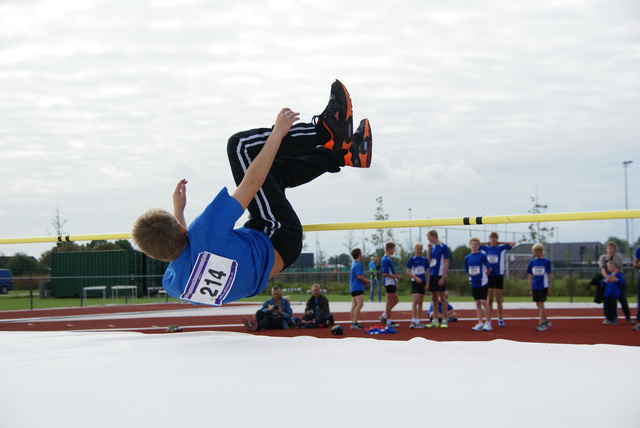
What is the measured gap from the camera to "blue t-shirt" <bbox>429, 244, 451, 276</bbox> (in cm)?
952

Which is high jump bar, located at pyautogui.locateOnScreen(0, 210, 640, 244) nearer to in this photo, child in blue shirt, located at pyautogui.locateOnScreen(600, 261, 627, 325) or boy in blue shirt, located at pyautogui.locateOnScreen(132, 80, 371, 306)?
boy in blue shirt, located at pyautogui.locateOnScreen(132, 80, 371, 306)

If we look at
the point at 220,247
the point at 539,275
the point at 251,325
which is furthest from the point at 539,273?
the point at 220,247

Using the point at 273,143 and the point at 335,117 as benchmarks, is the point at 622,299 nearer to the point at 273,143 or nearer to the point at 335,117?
the point at 335,117

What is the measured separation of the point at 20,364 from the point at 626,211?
323 centimetres

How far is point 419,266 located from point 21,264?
20.8 meters

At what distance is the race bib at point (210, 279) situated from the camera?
8.41ft

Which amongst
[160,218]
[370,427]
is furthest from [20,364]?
[370,427]

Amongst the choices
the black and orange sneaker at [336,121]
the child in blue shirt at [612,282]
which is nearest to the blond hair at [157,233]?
the black and orange sneaker at [336,121]

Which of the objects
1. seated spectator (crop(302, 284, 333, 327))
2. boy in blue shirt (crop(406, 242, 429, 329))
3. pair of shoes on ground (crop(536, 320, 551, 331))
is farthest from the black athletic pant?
seated spectator (crop(302, 284, 333, 327))

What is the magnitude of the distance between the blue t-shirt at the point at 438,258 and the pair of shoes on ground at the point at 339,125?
6.01m

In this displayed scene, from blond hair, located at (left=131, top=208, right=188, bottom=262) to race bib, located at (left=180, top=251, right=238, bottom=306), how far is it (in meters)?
0.13

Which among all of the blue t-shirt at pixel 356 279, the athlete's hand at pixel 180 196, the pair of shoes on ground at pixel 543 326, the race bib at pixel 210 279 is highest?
the athlete's hand at pixel 180 196

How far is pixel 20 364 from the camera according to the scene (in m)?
2.04

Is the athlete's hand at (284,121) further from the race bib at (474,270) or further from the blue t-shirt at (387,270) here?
the blue t-shirt at (387,270)
